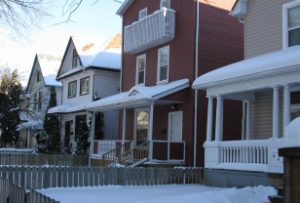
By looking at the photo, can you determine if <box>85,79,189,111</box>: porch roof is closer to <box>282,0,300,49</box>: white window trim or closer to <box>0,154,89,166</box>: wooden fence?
<box>282,0,300,49</box>: white window trim

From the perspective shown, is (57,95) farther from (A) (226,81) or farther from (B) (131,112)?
(A) (226,81)

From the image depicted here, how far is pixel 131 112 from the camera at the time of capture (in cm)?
2164

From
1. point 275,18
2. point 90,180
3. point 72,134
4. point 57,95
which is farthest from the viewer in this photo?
point 57,95

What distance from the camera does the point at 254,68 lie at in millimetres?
11812

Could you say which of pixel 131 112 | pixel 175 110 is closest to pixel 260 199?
pixel 175 110

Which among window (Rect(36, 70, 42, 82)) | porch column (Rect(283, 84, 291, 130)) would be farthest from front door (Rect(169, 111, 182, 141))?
window (Rect(36, 70, 42, 82))

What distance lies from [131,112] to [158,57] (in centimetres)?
380

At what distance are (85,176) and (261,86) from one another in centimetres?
615

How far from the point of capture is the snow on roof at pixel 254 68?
Answer: 11000 millimetres

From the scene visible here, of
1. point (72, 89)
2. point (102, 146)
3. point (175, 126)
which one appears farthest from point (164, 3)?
point (72, 89)

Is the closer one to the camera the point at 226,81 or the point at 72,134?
the point at 226,81

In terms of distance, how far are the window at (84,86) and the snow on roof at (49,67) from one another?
6.78 metres

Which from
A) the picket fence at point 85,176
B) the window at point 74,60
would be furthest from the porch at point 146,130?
the window at point 74,60

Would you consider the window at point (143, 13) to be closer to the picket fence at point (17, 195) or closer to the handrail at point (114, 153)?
the handrail at point (114, 153)
